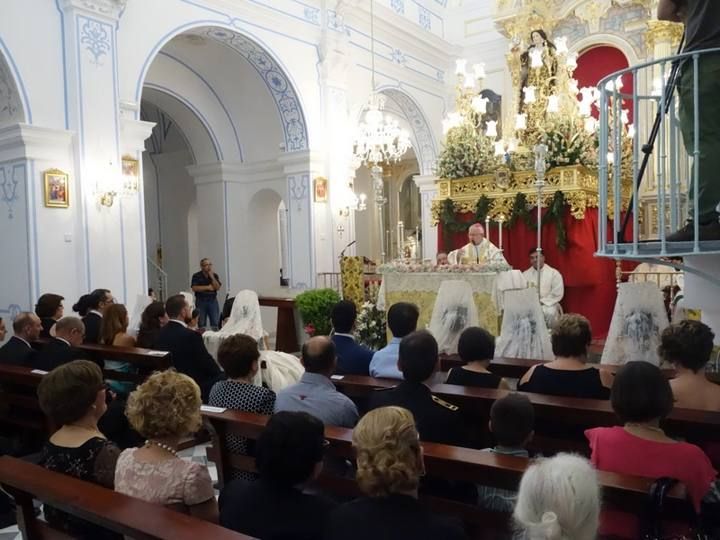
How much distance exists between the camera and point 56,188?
24.6 feet

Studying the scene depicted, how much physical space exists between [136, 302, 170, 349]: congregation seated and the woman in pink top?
404 centimetres

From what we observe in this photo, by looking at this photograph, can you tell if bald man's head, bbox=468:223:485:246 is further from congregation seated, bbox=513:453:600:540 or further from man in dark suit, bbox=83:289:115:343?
congregation seated, bbox=513:453:600:540

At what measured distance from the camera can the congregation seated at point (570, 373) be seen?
10.1 ft

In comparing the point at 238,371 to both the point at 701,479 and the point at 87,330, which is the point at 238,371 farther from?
the point at 87,330

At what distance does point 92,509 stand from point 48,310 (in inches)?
177

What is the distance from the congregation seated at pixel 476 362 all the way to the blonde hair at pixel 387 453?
1523 mm

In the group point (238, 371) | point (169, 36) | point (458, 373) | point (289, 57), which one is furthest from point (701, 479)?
point (289, 57)

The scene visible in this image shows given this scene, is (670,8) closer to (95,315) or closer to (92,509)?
(92,509)

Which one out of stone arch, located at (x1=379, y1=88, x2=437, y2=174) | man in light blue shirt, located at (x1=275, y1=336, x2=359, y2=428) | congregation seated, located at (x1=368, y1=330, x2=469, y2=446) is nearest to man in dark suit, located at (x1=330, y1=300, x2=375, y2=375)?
man in light blue shirt, located at (x1=275, y1=336, x2=359, y2=428)

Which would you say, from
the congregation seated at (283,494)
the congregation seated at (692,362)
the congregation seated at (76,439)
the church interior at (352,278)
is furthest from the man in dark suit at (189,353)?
the congregation seated at (692,362)

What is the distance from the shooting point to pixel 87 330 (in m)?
5.82

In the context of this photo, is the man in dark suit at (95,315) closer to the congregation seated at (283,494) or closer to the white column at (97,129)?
the white column at (97,129)

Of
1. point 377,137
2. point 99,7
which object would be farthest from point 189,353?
point 377,137

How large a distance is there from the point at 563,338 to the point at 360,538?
1792mm
